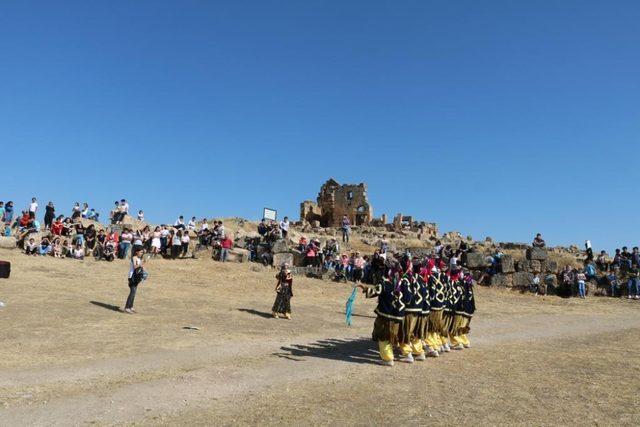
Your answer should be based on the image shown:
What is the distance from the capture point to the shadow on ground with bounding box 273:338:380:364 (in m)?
10.0

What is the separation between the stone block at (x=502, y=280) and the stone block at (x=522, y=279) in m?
0.23

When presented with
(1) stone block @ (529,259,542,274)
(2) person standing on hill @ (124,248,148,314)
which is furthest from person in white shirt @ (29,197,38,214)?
(1) stone block @ (529,259,542,274)

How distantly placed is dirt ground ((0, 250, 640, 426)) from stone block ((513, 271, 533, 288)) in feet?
27.2

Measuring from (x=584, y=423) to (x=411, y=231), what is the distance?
3959 centimetres

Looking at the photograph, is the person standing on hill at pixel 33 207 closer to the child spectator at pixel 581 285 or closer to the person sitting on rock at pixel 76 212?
the person sitting on rock at pixel 76 212

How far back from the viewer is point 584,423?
6.50 m

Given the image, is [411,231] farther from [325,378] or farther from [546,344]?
[325,378]

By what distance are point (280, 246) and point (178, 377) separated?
17.9m

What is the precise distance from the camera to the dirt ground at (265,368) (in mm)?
6594

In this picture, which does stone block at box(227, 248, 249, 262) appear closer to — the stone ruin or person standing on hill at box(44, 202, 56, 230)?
person standing on hill at box(44, 202, 56, 230)

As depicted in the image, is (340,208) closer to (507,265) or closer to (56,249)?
(507,265)

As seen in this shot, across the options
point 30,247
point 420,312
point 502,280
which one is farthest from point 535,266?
point 30,247

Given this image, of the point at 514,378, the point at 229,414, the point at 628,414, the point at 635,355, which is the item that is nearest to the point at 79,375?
the point at 229,414

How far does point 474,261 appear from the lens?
27422 millimetres
